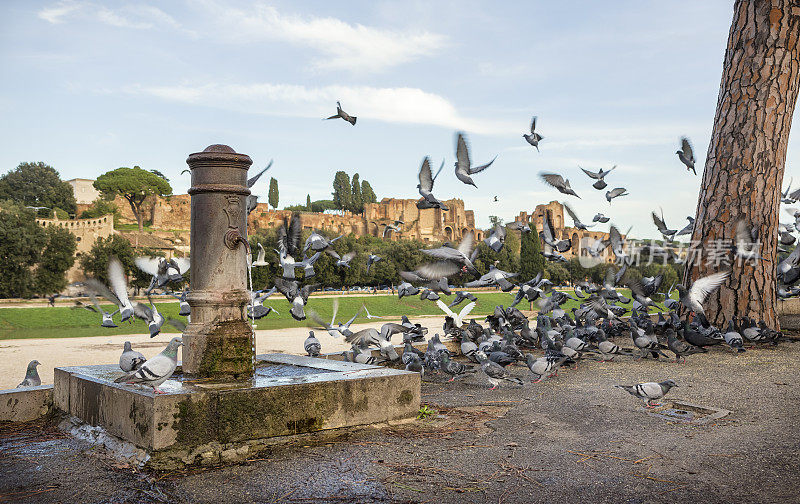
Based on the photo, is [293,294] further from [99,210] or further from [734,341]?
[99,210]

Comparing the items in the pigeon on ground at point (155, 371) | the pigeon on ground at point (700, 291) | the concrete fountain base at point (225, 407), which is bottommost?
the concrete fountain base at point (225, 407)

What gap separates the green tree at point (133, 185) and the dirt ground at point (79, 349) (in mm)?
69016

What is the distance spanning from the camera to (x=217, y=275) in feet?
16.6

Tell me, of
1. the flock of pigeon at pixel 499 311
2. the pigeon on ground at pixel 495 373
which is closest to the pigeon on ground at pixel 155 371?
the flock of pigeon at pixel 499 311

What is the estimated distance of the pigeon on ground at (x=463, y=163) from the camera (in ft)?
28.1

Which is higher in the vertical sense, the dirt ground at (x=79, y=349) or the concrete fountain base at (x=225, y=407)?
the concrete fountain base at (x=225, y=407)

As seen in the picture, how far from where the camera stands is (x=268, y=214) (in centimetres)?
9738

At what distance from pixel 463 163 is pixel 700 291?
196 inches

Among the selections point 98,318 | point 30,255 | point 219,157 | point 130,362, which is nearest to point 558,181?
point 219,157

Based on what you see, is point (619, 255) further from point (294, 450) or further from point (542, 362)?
point (294, 450)

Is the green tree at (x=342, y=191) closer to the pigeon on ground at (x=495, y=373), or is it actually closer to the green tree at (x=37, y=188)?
the green tree at (x=37, y=188)

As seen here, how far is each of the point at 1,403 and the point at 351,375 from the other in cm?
302

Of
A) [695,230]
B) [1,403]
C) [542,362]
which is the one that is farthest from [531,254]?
[1,403]

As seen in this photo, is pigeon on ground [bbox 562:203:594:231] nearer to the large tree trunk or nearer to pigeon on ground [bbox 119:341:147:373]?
the large tree trunk
